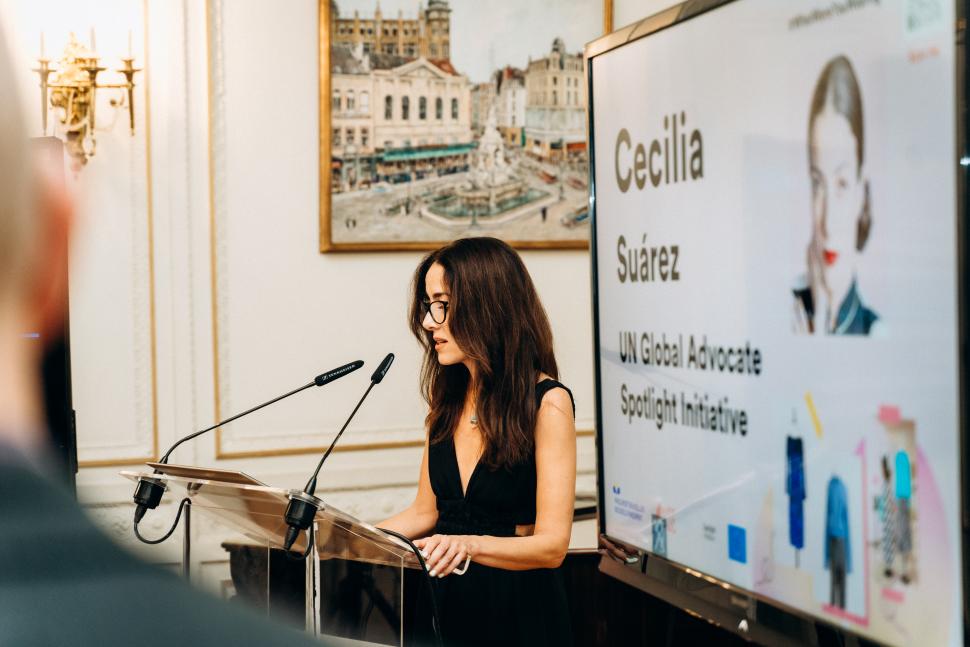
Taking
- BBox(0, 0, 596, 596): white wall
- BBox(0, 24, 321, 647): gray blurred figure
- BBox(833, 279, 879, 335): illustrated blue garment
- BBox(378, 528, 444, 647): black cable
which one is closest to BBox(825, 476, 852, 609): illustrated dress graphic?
BBox(833, 279, 879, 335): illustrated blue garment

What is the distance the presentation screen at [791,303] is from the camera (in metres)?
1.22

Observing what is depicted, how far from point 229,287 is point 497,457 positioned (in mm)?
2155

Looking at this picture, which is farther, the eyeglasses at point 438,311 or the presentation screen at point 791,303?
the eyeglasses at point 438,311

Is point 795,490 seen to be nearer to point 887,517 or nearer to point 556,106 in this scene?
point 887,517

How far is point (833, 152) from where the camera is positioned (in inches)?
53.1


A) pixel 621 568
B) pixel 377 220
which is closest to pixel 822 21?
pixel 621 568

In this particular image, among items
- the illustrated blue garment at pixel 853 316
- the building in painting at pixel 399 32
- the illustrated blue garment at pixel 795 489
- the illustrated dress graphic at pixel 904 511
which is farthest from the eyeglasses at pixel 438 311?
the building in painting at pixel 399 32

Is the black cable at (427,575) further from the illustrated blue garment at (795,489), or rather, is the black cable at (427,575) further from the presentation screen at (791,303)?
the illustrated blue garment at (795,489)

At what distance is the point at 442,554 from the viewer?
248 cm

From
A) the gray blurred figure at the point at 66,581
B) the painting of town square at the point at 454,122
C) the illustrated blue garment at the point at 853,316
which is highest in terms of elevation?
the painting of town square at the point at 454,122

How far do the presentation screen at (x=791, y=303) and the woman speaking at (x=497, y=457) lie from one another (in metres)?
0.81

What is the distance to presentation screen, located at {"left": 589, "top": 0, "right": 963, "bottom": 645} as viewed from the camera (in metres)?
1.22

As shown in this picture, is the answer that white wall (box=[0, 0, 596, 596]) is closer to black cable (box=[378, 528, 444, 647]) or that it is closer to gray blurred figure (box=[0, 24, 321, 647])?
black cable (box=[378, 528, 444, 647])

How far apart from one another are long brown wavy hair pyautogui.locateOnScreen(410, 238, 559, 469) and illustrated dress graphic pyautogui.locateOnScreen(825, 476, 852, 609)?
1.43m
